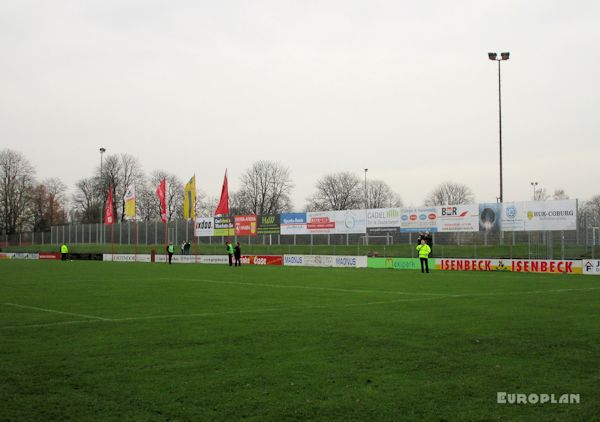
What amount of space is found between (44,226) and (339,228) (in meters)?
67.5

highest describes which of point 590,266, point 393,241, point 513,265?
point 393,241

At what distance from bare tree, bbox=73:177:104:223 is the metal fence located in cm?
2819

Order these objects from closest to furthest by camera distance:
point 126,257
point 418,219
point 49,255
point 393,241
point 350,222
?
point 418,219 < point 393,241 < point 350,222 < point 126,257 < point 49,255

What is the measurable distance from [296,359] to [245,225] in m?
49.6

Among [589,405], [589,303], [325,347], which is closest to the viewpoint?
[589,405]

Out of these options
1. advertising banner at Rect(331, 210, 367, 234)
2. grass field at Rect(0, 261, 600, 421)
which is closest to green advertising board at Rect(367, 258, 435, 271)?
advertising banner at Rect(331, 210, 367, 234)

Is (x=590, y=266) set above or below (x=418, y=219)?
below

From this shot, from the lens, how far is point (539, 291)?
71.9ft

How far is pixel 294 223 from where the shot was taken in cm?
5462

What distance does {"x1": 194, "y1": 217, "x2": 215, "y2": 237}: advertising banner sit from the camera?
203 ft

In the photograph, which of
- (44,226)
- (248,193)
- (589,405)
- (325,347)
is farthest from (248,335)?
(44,226)

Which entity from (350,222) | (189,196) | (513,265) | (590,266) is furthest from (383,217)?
(590,266)

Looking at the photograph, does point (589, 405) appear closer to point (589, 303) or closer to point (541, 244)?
point (589, 303)
